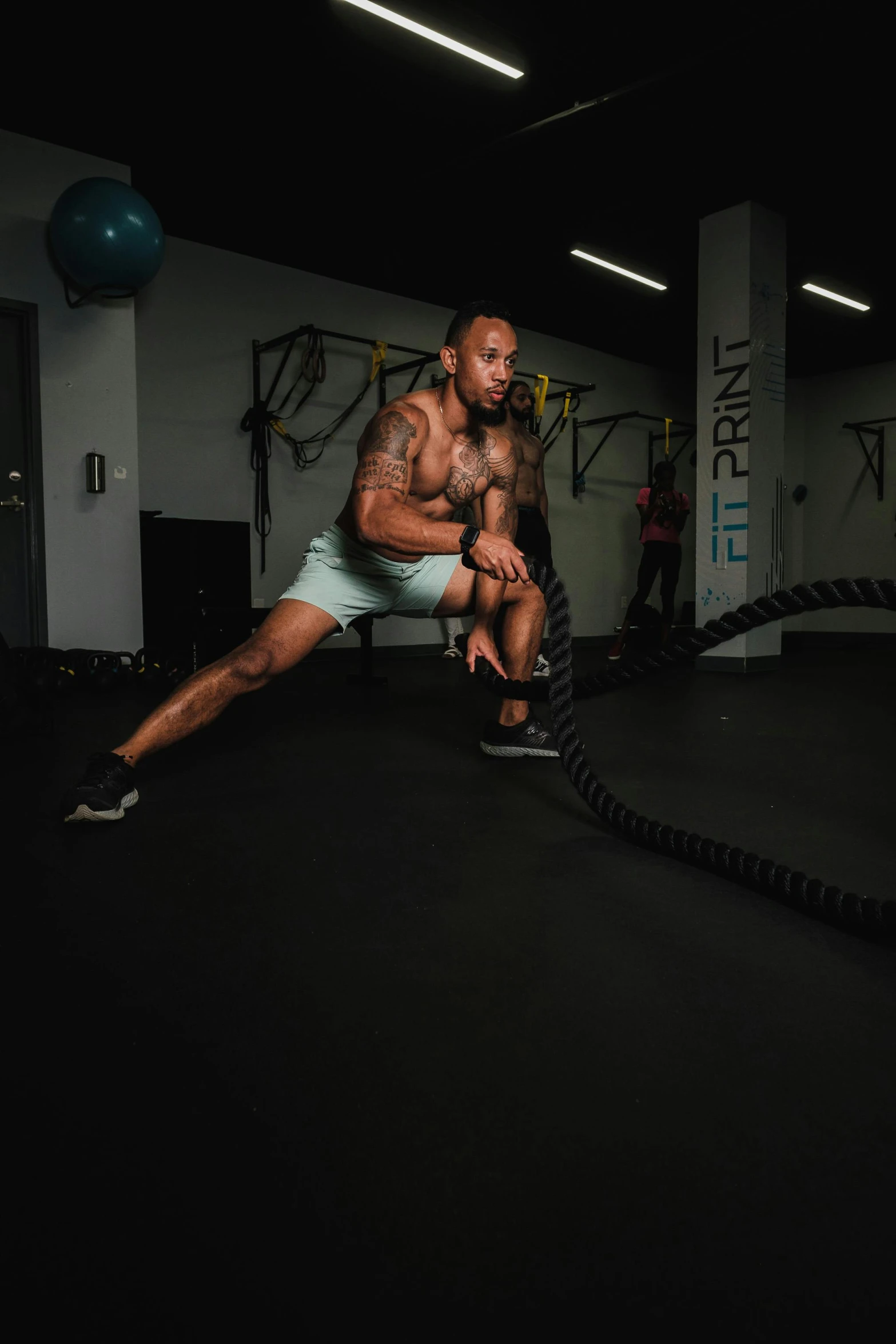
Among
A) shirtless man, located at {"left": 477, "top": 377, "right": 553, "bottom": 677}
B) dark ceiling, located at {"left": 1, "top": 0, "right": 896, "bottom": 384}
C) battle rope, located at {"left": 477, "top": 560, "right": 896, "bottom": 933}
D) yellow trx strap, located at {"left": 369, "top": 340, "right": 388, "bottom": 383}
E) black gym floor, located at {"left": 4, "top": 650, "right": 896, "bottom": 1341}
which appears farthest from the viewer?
yellow trx strap, located at {"left": 369, "top": 340, "right": 388, "bottom": 383}

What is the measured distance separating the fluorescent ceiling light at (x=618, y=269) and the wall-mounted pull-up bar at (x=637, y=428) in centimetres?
105

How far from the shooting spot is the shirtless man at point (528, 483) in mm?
3865

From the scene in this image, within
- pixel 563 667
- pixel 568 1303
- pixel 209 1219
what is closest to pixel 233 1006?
pixel 209 1219

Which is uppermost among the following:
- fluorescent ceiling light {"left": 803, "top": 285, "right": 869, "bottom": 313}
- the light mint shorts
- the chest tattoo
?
fluorescent ceiling light {"left": 803, "top": 285, "right": 869, "bottom": 313}

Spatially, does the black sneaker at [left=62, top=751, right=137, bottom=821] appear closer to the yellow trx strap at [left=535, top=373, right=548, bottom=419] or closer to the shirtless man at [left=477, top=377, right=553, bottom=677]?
the shirtless man at [left=477, top=377, right=553, bottom=677]

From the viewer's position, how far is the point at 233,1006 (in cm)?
90

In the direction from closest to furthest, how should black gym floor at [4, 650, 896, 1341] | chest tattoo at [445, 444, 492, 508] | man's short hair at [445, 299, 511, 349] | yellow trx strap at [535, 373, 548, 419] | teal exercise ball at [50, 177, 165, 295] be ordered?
black gym floor at [4, 650, 896, 1341] → man's short hair at [445, 299, 511, 349] → chest tattoo at [445, 444, 492, 508] → teal exercise ball at [50, 177, 165, 295] → yellow trx strap at [535, 373, 548, 419]

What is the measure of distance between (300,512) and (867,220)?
14.5ft

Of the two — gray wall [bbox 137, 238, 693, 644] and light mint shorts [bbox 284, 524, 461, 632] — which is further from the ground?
gray wall [bbox 137, 238, 693, 644]

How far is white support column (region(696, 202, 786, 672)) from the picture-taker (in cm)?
530

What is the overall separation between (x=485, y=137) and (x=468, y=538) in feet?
13.0

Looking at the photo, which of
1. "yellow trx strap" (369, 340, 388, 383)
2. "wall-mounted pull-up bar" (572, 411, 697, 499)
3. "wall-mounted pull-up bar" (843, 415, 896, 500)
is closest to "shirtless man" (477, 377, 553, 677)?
"yellow trx strap" (369, 340, 388, 383)

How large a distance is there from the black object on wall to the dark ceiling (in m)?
2.02

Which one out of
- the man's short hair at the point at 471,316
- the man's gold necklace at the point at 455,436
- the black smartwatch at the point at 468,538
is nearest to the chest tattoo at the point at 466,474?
the man's gold necklace at the point at 455,436
